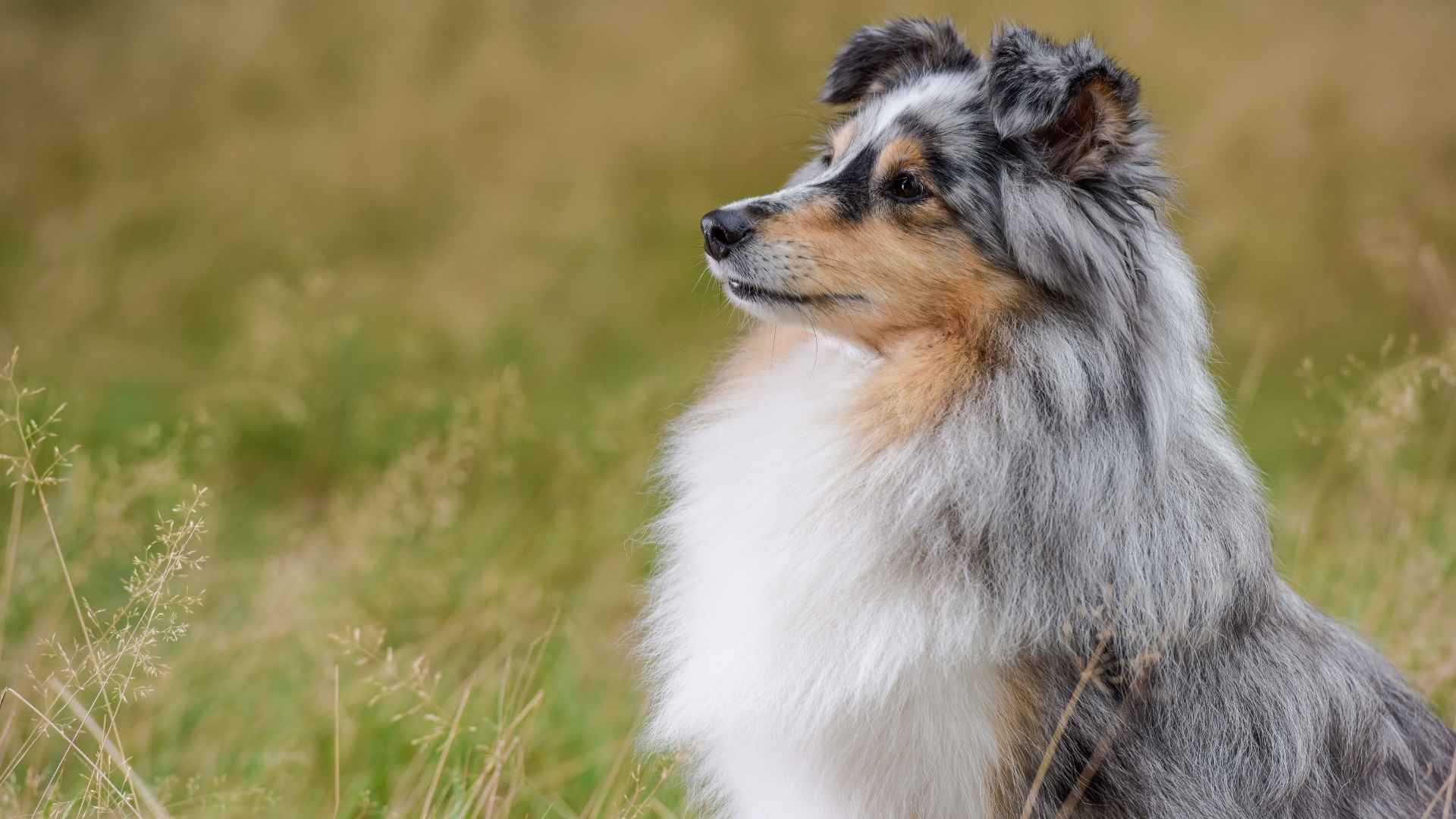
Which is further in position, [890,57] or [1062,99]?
[890,57]

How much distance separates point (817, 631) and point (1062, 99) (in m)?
1.26

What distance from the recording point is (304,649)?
4656 mm

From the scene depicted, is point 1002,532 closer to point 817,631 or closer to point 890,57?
point 817,631

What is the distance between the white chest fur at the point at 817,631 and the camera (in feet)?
8.91

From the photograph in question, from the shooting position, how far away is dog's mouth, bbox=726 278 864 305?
308 cm

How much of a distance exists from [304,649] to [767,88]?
647 centimetres

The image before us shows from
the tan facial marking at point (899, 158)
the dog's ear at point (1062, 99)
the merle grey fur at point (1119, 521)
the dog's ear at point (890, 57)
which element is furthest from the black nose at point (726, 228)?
the dog's ear at point (890, 57)

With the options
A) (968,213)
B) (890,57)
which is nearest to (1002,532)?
(968,213)

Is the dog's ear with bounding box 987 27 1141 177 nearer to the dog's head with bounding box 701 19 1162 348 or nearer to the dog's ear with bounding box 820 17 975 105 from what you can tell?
the dog's head with bounding box 701 19 1162 348

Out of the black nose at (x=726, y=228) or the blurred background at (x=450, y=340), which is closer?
the black nose at (x=726, y=228)

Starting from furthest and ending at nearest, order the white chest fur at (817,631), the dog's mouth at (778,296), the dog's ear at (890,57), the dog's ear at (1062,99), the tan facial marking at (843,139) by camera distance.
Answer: the dog's ear at (890,57) < the tan facial marking at (843,139) < the dog's mouth at (778,296) < the dog's ear at (1062,99) < the white chest fur at (817,631)

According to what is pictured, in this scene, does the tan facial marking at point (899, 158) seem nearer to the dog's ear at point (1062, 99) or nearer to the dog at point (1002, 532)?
the dog at point (1002, 532)

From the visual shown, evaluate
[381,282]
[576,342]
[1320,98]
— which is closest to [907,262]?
[576,342]

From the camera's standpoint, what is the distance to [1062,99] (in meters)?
2.88
